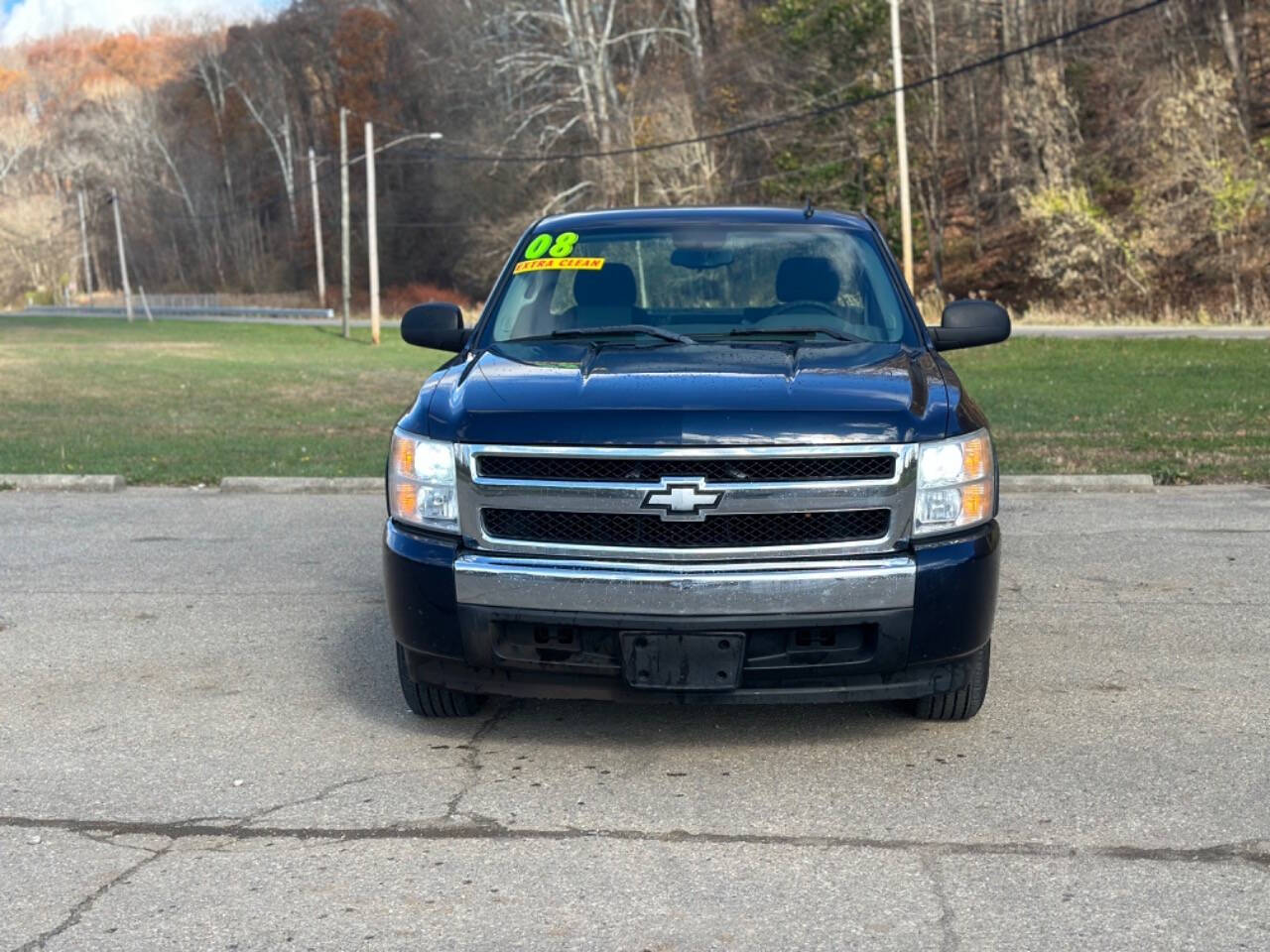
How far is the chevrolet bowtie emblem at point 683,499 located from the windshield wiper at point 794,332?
1310mm

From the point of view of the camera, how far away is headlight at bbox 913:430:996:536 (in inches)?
197

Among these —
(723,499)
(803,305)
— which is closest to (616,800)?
(723,499)

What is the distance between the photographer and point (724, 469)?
490cm

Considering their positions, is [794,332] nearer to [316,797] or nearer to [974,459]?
[974,459]

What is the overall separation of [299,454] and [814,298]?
9.33 meters

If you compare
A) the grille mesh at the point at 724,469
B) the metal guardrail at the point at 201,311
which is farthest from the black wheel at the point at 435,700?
the metal guardrail at the point at 201,311

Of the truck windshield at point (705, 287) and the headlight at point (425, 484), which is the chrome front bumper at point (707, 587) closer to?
the headlight at point (425, 484)

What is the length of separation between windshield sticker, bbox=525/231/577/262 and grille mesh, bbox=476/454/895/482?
1975 mm

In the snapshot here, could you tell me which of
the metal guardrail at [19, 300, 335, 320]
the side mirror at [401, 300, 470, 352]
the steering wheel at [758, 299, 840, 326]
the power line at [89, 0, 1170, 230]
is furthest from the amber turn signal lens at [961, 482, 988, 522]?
the metal guardrail at [19, 300, 335, 320]

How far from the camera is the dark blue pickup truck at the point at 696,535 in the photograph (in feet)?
16.0

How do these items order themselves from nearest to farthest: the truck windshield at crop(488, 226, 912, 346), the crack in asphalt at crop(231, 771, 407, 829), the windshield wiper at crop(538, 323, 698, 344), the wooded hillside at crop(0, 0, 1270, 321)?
the crack in asphalt at crop(231, 771, 407, 829) < the windshield wiper at crop(538, 323, 698, 344) < the truck windshield at crop(488, 226, 912, 346) < the wooded hillside at crop(0, 0, 1270, 321)

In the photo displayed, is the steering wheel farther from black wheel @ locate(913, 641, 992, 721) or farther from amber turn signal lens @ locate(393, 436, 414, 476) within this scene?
amber turn signal lens @ locate(393, 436, 414, 476)

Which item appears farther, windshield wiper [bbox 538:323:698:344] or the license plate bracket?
windshield wiper [bbox 538:323:698:344]

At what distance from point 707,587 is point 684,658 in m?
0.24
